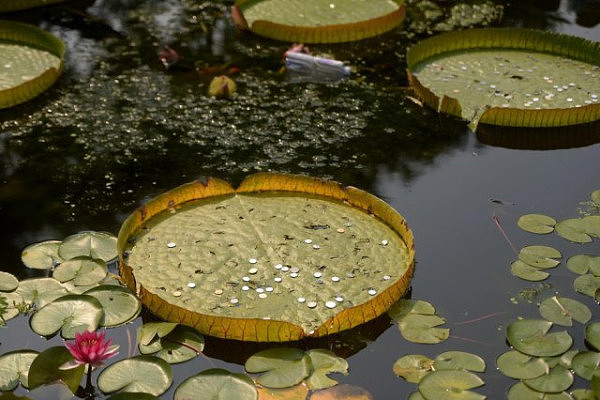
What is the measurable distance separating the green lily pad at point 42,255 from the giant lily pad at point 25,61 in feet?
3.75

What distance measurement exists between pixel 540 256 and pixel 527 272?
Result: 104mm

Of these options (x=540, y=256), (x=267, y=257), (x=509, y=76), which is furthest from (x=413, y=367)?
(x=509, y=76)

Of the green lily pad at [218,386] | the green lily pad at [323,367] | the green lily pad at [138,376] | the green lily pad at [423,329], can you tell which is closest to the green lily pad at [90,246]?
the green lily pad at [138,376]

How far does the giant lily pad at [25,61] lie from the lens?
3.93 meters

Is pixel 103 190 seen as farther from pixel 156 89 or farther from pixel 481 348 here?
pixel 481 348

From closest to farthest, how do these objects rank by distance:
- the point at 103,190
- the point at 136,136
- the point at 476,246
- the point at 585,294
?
the point at 585,294, the point at 476,246, the point at 103,190, the point at 136,136

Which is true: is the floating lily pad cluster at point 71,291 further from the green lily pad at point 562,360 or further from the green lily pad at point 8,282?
the green lily pad at point 562,360

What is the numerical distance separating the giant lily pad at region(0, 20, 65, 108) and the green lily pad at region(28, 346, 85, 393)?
181 cm

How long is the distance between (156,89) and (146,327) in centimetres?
170

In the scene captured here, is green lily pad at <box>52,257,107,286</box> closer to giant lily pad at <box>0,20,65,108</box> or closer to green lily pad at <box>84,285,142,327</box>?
green lily pad at <box>84,285,142,327</box>

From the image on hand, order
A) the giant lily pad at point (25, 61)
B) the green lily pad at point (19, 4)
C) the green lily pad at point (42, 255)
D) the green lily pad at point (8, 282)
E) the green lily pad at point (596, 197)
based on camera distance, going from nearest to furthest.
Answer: the green lily pad at point (8, 282) < the green lily pad at point (42, 255) < the green lily pad at point (596, 197) < the giant lily pad at point (25, 61) < the green lily pad at point (19, 4)

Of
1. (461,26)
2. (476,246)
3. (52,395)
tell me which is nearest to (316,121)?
(476,246)

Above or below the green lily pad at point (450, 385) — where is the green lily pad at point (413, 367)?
below

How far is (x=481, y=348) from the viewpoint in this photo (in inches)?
101
